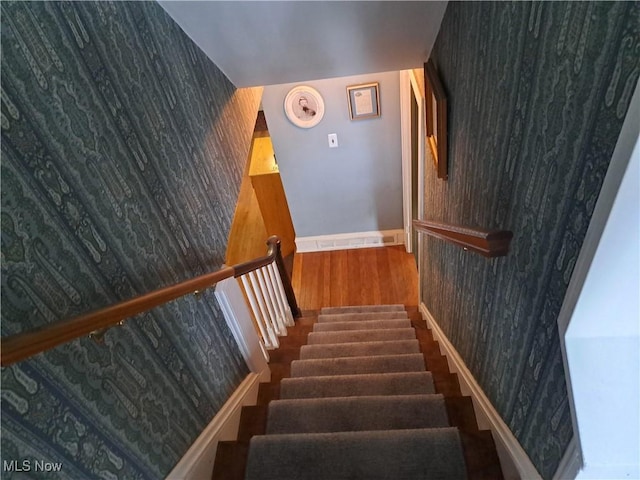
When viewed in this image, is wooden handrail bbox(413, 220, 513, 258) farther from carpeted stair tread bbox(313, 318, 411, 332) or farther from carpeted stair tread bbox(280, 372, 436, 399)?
carpeted stair tread bbox(313, 318, 411, 332)

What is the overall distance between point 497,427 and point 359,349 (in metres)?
1.22

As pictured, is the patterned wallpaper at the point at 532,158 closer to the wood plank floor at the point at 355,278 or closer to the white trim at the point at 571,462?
the white trim at the point at 571,462

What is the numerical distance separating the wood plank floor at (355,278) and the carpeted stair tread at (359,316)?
2.11 feet

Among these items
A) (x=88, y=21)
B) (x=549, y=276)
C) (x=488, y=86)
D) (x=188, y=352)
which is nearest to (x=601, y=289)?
(x=549, y=276)

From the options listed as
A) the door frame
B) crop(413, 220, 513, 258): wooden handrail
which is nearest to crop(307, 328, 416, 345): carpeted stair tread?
the door frame

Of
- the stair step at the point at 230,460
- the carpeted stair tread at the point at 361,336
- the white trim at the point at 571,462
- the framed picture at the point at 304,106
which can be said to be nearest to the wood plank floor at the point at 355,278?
the carpeted stair tread at the point at 361,336

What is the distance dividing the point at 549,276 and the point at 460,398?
3.25ft

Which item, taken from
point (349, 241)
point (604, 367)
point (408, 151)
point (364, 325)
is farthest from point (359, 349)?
point (349, 241)

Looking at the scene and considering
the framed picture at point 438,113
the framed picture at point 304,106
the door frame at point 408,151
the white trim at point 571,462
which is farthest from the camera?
the framed picture at point 304,106

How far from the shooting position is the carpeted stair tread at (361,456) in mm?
1250

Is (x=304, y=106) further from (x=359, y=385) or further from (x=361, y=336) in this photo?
(x=359, y=385)

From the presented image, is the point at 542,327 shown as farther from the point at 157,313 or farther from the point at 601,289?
the point at 157,313

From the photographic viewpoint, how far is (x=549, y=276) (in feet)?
2.52

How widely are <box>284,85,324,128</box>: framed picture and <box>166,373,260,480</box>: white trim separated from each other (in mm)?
2656
